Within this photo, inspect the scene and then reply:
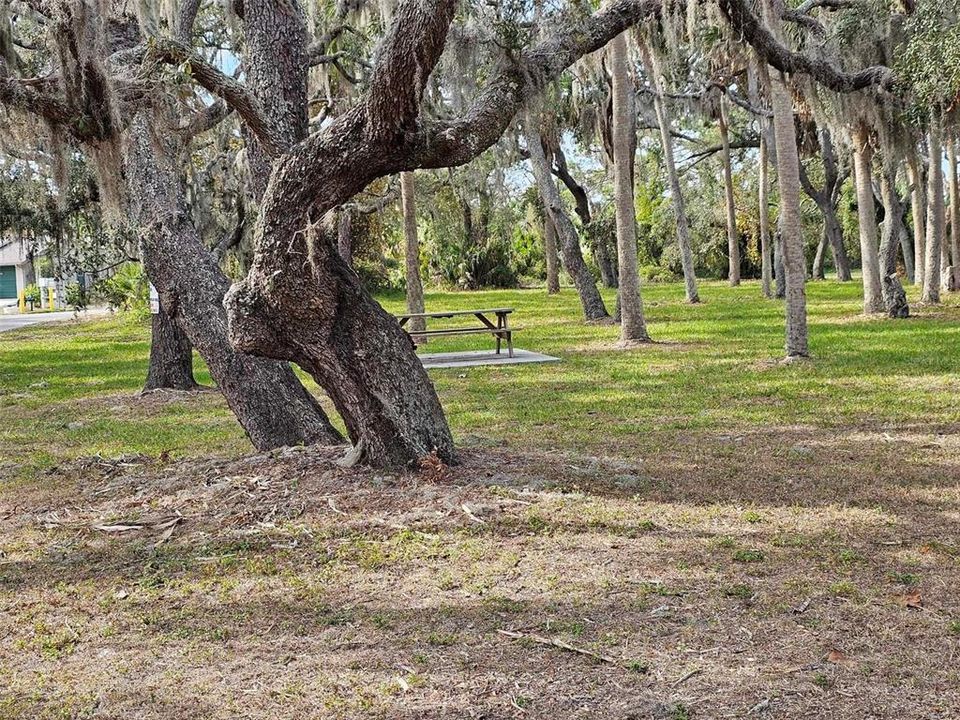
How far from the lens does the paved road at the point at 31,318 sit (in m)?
27.2

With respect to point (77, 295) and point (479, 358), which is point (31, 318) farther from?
point (479, 358)

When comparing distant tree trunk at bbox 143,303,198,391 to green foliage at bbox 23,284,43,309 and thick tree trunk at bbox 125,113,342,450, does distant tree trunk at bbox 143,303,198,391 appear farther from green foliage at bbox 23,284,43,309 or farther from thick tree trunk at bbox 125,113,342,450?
green foliage at bbox 23,284,43,309

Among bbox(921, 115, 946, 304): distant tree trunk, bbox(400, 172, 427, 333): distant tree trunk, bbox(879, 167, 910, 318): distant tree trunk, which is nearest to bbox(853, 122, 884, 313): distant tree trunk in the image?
bbox(879, 167, 910, 318): distant tree trunk

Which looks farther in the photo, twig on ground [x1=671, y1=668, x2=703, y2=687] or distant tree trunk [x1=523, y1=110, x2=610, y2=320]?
distant tree trunk [x1=523, y1=110, x2=610, y2=320]

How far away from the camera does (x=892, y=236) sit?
17.1 metres

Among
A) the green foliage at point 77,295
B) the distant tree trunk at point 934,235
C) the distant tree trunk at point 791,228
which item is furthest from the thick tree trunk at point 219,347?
the distant tree trunk at point 934,235

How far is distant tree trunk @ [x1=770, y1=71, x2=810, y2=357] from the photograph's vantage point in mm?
11633

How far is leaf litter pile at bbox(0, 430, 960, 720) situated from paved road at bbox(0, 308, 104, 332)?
73.4 feet

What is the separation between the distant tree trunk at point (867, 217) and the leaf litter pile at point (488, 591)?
10663 mm

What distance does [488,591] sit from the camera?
4.14 meters

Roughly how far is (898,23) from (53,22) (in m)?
11.5

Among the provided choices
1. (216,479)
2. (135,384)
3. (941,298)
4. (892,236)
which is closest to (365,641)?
(216,479)

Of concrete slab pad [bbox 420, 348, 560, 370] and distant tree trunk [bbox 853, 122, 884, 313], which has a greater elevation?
distant tree trunk [bbox 853, 122, 884, 313]

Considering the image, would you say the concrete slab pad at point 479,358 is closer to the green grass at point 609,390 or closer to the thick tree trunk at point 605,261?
the green grass at point 609,390
